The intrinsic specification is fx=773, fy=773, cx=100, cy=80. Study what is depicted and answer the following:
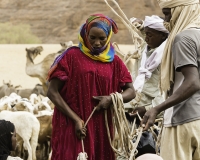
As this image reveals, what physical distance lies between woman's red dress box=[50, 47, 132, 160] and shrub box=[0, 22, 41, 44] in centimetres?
5140

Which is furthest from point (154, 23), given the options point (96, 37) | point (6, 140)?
point (6, 140)

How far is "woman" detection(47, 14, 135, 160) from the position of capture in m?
6.19

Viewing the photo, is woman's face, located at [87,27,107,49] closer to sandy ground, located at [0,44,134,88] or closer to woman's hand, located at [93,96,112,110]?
woman's hand, located at [93,96,112,110]

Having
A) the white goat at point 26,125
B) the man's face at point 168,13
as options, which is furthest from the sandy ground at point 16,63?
the man's face at point 168,13

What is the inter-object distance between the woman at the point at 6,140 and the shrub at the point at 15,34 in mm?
51111

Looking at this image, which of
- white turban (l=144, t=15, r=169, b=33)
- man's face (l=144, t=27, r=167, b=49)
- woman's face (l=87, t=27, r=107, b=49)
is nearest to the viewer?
woman's face (l=87, t=27, r=107, b=49)

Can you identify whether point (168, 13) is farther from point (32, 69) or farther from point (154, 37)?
point (32, 69)

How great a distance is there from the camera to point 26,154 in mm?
14891

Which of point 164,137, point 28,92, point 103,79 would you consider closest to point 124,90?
point 103,79

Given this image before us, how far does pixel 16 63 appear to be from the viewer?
4806 centimetres

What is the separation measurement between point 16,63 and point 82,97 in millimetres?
42148

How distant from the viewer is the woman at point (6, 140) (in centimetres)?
648

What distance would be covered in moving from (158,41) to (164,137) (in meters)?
1.98

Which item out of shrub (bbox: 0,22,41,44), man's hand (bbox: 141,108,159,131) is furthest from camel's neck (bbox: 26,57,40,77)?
shrub (bbox: 0,22,41,44)
